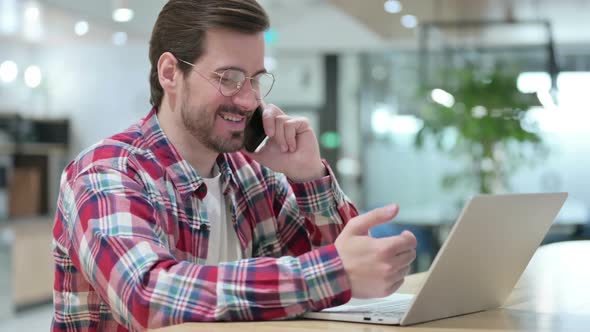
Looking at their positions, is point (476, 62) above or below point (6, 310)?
above

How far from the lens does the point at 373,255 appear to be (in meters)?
1.13

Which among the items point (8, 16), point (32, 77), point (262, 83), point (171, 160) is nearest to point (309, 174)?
point (262, 83)

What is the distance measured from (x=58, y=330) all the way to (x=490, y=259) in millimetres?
792

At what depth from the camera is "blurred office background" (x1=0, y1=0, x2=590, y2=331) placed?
624 centimetres

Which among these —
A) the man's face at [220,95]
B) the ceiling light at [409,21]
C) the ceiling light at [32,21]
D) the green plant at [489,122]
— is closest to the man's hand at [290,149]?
the man's face at [220,95]

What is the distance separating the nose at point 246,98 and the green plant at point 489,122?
451 centimetres

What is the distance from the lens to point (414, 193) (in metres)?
9.14

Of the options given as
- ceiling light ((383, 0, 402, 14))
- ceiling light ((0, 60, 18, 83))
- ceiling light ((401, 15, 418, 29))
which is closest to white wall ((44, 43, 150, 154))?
ceiling light ((0, 60, 18, 83))

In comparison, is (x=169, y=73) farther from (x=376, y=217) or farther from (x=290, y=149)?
(x=376, y=217)

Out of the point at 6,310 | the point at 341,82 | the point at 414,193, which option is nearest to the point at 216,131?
the point at 6,310

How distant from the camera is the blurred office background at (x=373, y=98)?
624 cm

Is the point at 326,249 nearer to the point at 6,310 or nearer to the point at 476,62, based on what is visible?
the point at 6,310

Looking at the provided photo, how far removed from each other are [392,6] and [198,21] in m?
5.33

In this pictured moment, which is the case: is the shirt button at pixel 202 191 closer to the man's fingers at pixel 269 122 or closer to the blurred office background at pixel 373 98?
the man's fingers at pixel 269 122
